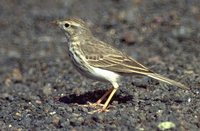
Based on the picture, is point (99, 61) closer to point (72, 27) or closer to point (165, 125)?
point (72, 27)

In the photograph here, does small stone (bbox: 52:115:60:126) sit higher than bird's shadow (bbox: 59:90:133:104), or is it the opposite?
small stone (bbox: 52:115:60:126)

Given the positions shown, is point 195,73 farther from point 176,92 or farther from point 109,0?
point 109,0

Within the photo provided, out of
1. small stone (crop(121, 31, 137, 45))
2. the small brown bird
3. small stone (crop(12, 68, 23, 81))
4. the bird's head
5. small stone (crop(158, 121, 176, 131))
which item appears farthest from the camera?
small stone (crop(121, 31, 137, 45))

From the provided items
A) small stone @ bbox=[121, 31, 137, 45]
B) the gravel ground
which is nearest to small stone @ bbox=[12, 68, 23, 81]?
the gravel ground

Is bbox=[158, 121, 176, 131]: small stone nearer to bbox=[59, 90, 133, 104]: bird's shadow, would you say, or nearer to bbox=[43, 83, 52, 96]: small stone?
bbox=[59, 90, 133, 104]: bird's shadow

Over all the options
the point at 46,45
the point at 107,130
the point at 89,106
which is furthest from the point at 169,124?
the point at 46,45

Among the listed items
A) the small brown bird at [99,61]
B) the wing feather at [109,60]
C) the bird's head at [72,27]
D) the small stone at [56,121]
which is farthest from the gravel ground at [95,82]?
the bird's head at [72,27]

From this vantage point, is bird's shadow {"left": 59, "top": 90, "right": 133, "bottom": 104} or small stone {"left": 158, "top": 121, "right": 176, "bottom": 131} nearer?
small stone {"left": 158, "top": 121, "right": 176, "bottom": 131}

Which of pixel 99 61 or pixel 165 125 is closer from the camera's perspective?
pixel 165 125

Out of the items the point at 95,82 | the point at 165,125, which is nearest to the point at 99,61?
the point at 165,125
